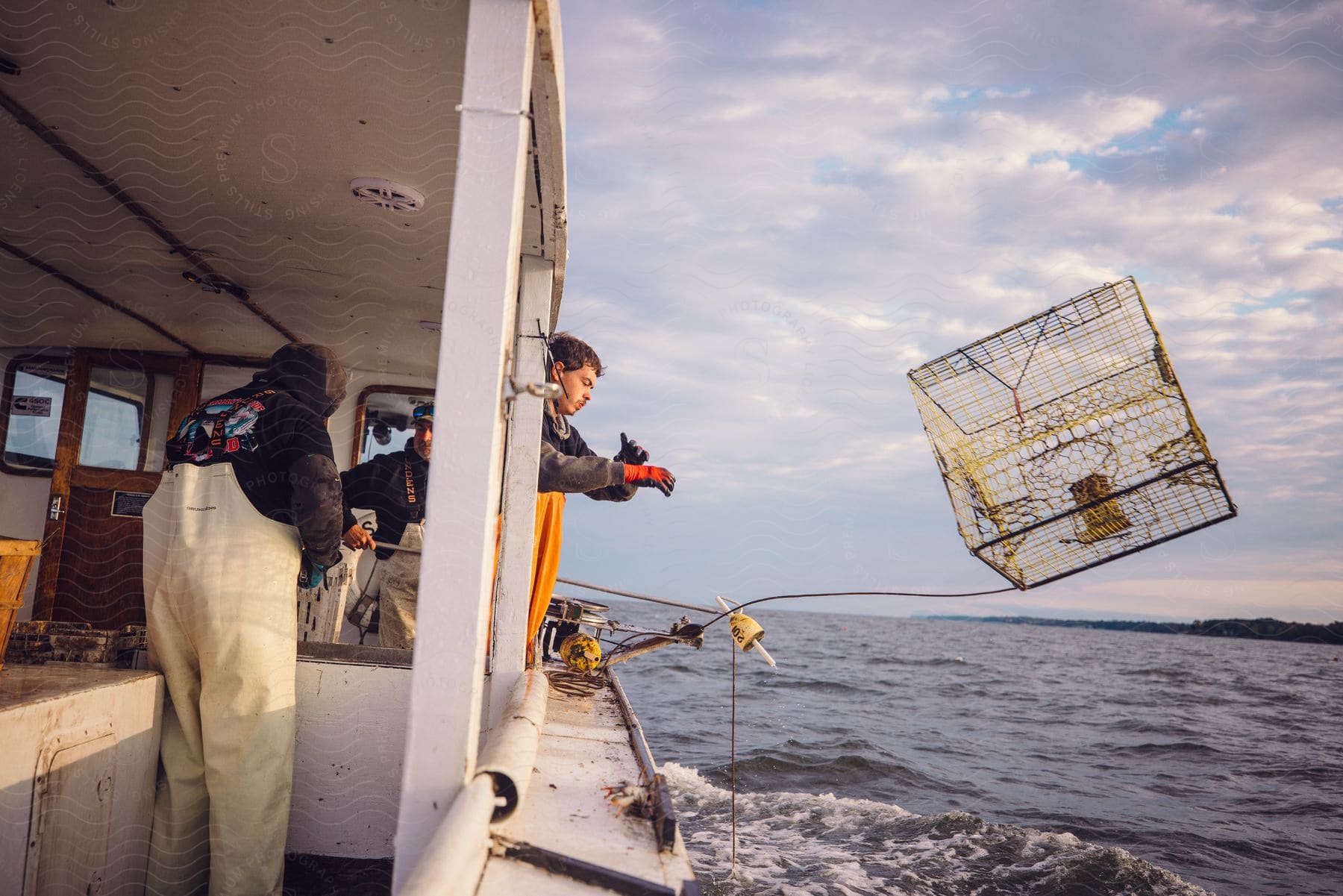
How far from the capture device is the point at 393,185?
3.15m

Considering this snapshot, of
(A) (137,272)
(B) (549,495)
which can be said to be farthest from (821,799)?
(A) (137,272)

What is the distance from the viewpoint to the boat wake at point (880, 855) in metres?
5.23

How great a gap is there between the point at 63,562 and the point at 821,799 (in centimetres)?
657

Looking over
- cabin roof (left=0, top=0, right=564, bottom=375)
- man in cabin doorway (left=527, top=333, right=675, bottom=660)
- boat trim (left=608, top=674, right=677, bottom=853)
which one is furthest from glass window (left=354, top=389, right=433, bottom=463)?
boat trim (left=608, top=674, right=677, bottom=853)

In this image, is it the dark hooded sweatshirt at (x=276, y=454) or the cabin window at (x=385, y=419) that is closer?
the dark hooded sweatshirt at (x=276, y=454)

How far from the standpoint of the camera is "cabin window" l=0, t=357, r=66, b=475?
18.1ft

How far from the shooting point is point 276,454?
99.0 inches

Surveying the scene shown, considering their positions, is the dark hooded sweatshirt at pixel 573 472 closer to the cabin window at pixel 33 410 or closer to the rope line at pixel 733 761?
the rope line at pixel 733 761

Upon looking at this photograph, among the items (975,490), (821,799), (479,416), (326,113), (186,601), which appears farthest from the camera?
(821,799)

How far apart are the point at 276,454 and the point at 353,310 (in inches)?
96.1

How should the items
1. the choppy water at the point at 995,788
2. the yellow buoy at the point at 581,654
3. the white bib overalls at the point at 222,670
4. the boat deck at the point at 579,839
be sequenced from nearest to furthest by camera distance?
the boat deck at the point at 579,839, the white bib overalls at the point at 222,670, the yellow buoy at the point at 581,654, the choppy water at the point at 995,788

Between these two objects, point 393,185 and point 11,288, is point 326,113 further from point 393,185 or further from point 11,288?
point 11,288

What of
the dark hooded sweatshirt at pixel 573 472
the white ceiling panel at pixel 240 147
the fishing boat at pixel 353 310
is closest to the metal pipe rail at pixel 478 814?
the fishing boat at pixel 353 310

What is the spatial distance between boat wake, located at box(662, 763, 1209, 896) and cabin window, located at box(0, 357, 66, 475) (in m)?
5.42
